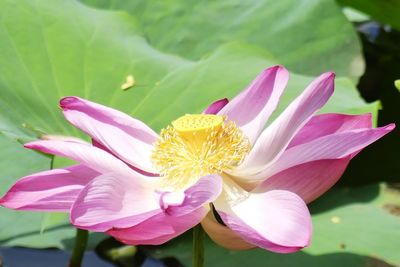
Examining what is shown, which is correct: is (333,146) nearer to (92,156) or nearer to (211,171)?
(211,171)

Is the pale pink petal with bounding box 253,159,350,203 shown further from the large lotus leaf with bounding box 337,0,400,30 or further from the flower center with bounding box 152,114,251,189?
the large lotus leaf with bounding box 337,0,400,30

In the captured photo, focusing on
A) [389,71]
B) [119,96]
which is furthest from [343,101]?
[389,71]

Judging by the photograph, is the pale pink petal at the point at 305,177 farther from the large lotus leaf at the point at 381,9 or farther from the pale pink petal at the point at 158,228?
the large lotus leaf at the point at 381,9

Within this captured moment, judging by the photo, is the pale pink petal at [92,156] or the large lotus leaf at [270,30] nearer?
the pale pink petal at [92,156]

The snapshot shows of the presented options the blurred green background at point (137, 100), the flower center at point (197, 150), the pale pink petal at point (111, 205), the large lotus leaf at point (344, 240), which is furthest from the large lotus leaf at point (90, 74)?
the pale pink petal at point (111, 205)

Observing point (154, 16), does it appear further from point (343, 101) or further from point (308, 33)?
point (343, 101)

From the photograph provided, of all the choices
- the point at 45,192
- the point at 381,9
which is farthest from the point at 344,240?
the point at 381,9
